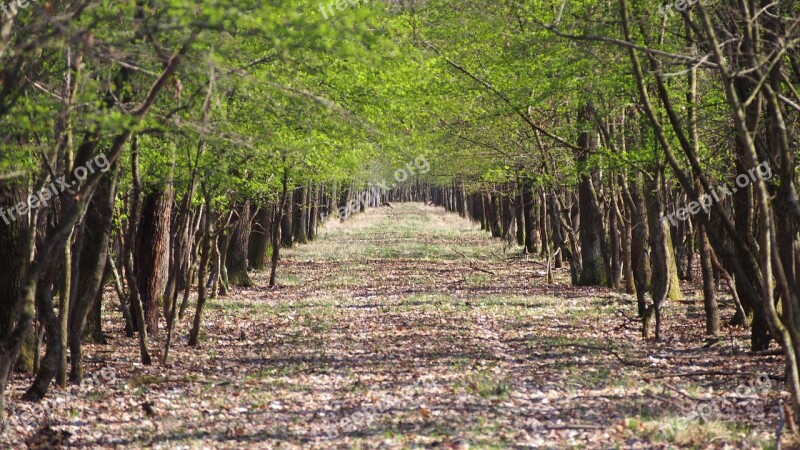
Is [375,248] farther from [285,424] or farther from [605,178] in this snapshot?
[285,424]

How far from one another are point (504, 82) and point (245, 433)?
11.5 metres

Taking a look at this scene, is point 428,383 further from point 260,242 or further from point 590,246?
point 260,242

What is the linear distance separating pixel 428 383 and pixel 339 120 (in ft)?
12.9

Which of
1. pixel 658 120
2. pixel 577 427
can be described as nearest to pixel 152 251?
pixel 658 120

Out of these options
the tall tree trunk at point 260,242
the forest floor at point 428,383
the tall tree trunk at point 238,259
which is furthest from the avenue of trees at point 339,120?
the tall tree trunk at point 260,242

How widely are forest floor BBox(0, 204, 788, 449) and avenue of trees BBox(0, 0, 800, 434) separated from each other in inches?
31.9

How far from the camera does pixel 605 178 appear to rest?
77.2ft

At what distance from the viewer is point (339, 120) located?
40.7 ft

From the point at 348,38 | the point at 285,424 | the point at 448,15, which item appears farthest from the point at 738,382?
the point at 448,15

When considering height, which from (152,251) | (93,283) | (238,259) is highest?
(152,251)

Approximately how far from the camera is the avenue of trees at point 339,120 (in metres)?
8.70

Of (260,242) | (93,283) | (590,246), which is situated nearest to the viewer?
(93,283)

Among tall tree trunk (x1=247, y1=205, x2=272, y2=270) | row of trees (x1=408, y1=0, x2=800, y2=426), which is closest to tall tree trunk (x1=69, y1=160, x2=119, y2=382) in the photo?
row of trees (x1=408, y1=0, x2=800, y2=426)

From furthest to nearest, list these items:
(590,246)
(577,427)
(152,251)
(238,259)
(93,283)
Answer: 1. (238,259)
2. (590,246)
3. (152,251)
4. (93,283)
5. (577,427)
